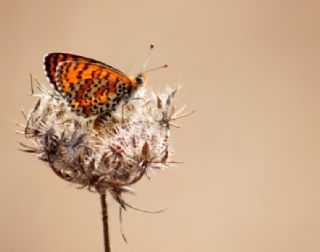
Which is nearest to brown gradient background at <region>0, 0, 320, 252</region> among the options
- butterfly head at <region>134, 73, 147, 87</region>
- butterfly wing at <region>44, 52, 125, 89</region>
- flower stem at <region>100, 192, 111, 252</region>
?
butterfly head at <region>134, 73, 147, 87</region>

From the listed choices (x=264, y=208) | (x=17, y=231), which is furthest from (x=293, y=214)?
(x=17, y=231)

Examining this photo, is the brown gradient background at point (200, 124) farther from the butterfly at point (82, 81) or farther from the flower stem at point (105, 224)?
the flower stem at point (105, 224)

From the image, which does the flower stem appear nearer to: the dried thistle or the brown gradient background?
the dried thistle

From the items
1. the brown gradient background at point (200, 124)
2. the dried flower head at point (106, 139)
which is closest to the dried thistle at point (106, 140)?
the dried flower head at point (106, 139)

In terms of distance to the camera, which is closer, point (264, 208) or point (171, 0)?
point (264, 208)

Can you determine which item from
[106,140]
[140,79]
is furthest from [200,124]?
[106,140]

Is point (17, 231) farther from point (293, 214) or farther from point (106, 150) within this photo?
point (106, 150)

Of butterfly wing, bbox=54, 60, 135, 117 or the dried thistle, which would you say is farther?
butterfly wing, bbox=54, 60, 135, 117
